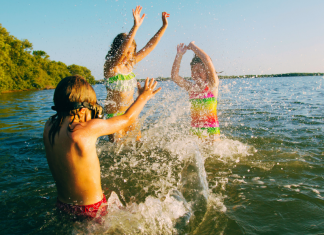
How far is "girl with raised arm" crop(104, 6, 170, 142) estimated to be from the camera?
3865 mm

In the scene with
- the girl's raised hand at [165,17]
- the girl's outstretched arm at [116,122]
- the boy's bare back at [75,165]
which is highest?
the girl's raised hand at [165,17]

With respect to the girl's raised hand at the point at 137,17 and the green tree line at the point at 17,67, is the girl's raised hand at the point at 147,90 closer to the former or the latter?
the girl's raised hand at the point at 137,17

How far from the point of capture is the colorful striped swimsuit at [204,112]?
4.07 m

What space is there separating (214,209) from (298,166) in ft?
6.69

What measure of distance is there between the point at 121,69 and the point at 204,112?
1.88 m

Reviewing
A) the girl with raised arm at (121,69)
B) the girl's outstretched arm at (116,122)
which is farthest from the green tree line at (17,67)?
the girl's outstretched arm at (116,122)

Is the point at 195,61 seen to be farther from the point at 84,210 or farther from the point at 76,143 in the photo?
the point at 84,210

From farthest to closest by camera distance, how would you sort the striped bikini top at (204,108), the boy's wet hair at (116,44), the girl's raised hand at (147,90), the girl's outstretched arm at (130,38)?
the striped bikini top at (204,108), the boy's wet hair at (116,44), the girl's outstretched arm at (130,38), the girl's raised hand at (147,90)

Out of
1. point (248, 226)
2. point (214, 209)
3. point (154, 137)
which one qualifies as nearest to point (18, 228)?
point (214, 209)

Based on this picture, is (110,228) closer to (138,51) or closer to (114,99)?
(114,99)

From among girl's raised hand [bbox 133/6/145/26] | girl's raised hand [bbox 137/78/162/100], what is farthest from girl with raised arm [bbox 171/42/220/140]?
girl's raised hand [bbox 137/78/162/100]

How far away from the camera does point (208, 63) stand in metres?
3.71

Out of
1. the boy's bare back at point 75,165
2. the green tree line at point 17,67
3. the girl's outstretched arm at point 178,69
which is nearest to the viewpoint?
the boy's bare back at point 75,165

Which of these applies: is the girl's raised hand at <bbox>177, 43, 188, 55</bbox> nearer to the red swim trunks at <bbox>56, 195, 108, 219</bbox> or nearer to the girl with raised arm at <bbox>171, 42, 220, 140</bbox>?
the girl with raised arm at <bbox>171, 42, 220, 140</bbox>
